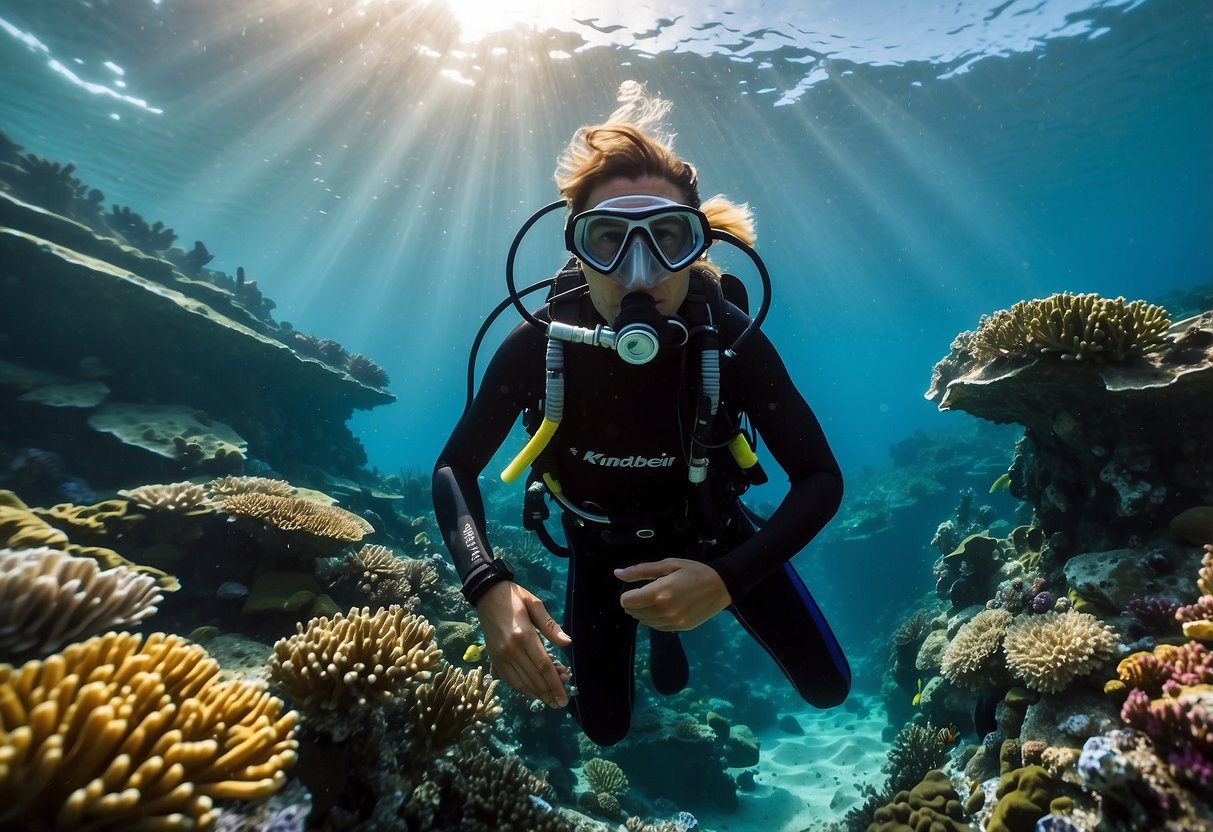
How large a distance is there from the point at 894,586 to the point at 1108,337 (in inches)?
731

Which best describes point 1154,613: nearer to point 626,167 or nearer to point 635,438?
point 635,438

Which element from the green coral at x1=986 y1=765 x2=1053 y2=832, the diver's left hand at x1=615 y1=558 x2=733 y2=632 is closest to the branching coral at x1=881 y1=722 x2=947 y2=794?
the green coral at x1=986 y1=765 x2=1053 y2=832

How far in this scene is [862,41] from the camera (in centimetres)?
1895

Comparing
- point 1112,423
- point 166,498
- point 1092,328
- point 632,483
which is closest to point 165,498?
point 166,498

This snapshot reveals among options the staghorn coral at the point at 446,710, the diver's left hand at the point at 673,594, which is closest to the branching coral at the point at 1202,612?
the diver's left hand at the point at 673,594

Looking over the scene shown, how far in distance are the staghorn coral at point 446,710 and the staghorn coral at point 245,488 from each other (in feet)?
12.8

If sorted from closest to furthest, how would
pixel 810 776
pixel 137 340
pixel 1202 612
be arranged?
pixel 1202 612 < pixel 810 776 < pixel 137 340

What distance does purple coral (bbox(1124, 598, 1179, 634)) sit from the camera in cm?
410

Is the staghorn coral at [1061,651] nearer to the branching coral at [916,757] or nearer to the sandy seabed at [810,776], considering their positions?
the branching coral at [916,757]

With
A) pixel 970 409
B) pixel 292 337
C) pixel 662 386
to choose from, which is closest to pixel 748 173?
pixel 292 337

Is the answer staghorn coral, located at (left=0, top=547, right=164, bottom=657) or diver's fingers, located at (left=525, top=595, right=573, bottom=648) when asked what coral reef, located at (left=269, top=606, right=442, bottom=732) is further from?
diver's fingers, located at (left=525, top=595, right=573, bottom=648)

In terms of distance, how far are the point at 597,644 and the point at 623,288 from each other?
276cm

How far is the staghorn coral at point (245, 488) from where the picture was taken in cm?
595

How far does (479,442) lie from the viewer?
3.26 meters
